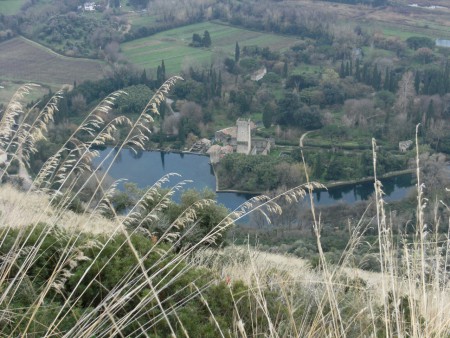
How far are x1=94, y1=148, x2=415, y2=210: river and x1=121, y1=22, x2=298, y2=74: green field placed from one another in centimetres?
1025

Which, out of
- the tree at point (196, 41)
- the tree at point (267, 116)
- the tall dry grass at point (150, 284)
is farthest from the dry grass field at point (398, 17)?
the tall dry grass at point (150, 284)

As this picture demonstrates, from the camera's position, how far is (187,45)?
3834 centimetres

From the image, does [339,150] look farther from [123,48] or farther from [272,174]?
[123,48]

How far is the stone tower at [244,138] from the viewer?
79.3 ft

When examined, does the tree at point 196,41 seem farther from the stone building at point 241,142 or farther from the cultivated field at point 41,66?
the stone building at point 241,142

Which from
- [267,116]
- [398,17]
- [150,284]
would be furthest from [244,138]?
[398,17]

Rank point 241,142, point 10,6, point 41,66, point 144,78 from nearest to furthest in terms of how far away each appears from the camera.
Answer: point 241,142, point 144,78, point 41,66, point 10,6

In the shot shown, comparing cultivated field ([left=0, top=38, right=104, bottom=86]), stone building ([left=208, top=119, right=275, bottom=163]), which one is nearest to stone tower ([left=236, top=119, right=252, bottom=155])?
stone building ([left=208, top=119, right=275, bottom=163])

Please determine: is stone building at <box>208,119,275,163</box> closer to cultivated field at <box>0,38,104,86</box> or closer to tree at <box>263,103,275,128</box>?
tree at <box>263,103,275,128</box>

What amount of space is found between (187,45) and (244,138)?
1559cm

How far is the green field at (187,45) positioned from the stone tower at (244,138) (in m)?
9.62

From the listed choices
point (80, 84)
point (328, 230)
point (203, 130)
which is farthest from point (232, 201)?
point (80, 84)

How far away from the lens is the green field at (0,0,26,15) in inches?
1684

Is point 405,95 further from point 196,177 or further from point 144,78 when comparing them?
point 144,78
